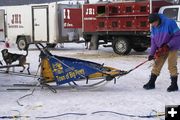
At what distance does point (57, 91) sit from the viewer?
10109 mm

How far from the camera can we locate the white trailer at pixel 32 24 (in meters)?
23.5

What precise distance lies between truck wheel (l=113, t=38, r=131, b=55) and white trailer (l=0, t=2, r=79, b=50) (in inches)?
156

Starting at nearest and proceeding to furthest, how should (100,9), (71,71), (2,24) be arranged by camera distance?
(71,71), (100,9), (2,24)

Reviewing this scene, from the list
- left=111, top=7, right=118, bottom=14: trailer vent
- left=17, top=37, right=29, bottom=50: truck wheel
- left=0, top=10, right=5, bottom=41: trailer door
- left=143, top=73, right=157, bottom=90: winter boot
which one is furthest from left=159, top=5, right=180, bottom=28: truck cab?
left=0, top=10, right=5, bottom=41: trailer door

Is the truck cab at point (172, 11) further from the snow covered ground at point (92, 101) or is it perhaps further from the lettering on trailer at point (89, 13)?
the snow covered ground at point (92, 101)

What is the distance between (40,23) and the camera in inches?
939

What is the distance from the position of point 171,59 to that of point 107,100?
67.2 inches

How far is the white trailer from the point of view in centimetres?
2352

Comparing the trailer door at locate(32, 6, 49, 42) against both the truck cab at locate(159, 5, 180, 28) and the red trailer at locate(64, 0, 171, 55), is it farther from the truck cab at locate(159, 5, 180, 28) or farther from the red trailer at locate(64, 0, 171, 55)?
the truck cab at locate(159, 5, 180, 28)

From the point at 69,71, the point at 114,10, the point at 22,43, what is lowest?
the point at 22,43

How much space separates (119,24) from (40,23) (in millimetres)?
5577

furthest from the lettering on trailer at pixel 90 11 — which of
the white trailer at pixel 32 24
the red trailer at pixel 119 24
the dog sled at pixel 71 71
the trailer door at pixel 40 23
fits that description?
the dog sled at pixel 71 71

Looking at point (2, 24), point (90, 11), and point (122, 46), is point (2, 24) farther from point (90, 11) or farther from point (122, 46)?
point (122, 46)

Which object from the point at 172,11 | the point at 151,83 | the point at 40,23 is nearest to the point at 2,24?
the point at 40,23
